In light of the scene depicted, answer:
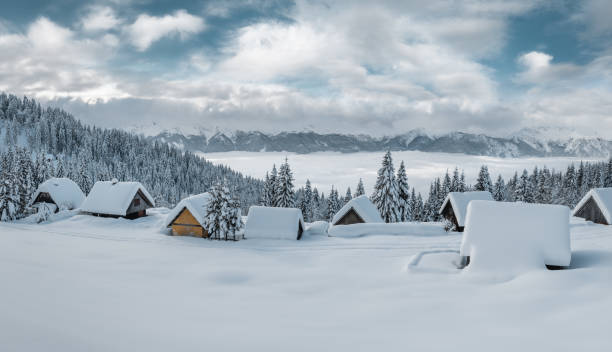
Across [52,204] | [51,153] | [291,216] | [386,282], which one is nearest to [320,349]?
[386,282]

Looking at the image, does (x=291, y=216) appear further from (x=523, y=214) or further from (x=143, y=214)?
(x=143, y=214)

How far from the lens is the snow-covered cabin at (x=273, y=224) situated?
1288 inches

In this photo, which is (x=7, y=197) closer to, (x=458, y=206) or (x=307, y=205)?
(x=307, y=205)

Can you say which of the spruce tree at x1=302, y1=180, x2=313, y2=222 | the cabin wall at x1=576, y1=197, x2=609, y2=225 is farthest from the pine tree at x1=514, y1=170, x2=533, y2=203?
the spruce tree at x1=302, y1=180, x2=313, y2=222

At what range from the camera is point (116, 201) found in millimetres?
43281

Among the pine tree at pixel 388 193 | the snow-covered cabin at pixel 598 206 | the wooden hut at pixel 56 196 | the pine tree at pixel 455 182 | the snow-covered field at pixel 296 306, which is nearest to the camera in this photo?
the snow-covered field at pixel 296 306

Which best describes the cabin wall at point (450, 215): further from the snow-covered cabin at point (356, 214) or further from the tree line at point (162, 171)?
the tree line at point (162, 171)

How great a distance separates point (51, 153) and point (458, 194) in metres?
177

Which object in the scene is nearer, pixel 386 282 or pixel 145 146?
pixel 386 282

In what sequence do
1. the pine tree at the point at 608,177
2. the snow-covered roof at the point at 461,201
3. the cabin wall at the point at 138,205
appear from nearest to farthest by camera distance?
1. the snow-covered roof at the point at 461,201
2. the cabin wall at the point at 138,205
3. the pine tree at the point at 608,177

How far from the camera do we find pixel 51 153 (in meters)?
147

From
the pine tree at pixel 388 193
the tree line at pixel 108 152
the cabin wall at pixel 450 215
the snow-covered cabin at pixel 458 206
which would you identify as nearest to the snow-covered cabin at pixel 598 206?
the snow-covered cabin at pixel 458 206

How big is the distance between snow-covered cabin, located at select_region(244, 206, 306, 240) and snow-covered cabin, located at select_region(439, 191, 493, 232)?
18.3m

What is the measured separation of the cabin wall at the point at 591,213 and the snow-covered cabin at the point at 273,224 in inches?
1260
